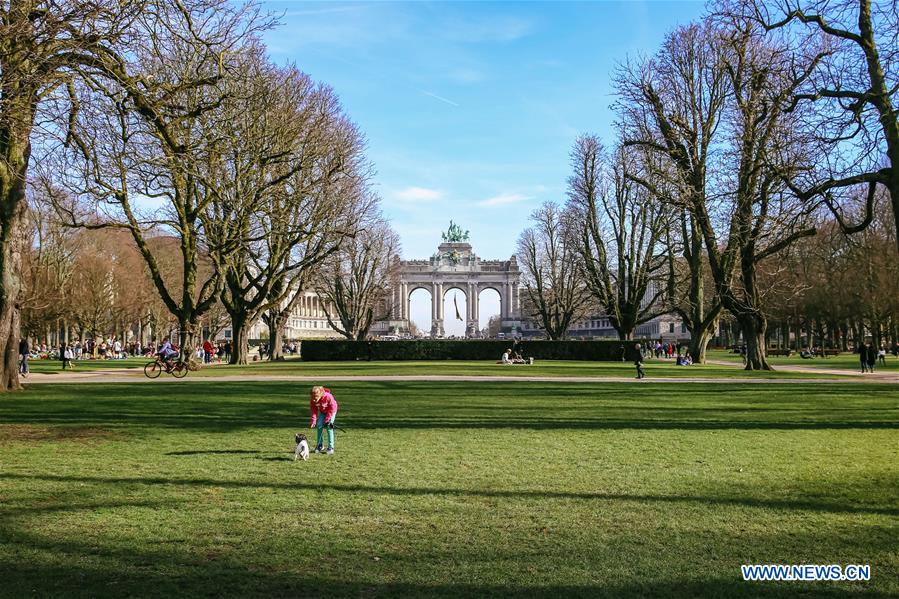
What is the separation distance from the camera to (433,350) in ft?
164

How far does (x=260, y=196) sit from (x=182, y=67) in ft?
16.6

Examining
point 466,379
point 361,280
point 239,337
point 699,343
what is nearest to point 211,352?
point 239,337

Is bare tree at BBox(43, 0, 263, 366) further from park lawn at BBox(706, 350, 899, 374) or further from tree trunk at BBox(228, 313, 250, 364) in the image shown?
park lawn at BBox(706, 350, 899, 374)

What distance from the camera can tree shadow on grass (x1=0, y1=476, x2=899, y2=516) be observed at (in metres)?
7.05

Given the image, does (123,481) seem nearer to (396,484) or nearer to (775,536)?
(396,484)

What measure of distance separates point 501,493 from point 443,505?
757 millimetres

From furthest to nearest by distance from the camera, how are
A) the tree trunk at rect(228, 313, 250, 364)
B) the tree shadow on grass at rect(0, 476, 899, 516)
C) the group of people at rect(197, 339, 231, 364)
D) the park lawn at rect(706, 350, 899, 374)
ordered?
the group of people at rect(197, 339, 231, 364) → the tree trunk at rect(228, 313, 250, 364) → the park lawn at rect(706, 350, 899, 374) → the tree shadow on grass at rect(0, 476, 899, 516)

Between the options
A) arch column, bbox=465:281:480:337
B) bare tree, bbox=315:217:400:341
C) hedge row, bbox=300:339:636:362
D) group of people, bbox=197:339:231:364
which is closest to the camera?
group of people, bbox=197:339:231:364

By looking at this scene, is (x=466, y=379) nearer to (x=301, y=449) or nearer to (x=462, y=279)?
(x=301, y=449)

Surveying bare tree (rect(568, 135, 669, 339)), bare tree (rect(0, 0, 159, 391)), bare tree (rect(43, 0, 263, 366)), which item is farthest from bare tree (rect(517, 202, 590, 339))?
bare tree (rect(0, 0, 159, 391))

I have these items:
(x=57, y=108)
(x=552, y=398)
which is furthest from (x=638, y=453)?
(x=57, y=108)

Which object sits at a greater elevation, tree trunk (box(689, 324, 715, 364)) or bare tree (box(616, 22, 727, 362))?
bare tree (box(616, 22, 727, 362))

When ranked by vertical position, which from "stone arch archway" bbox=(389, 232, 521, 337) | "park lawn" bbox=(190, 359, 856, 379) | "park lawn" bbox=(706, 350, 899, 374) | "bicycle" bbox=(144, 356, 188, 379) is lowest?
"park lawn" bbox=(706, 350, 899, 374)

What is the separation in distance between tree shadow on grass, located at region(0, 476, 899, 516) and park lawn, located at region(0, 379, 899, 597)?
0.04 metres
